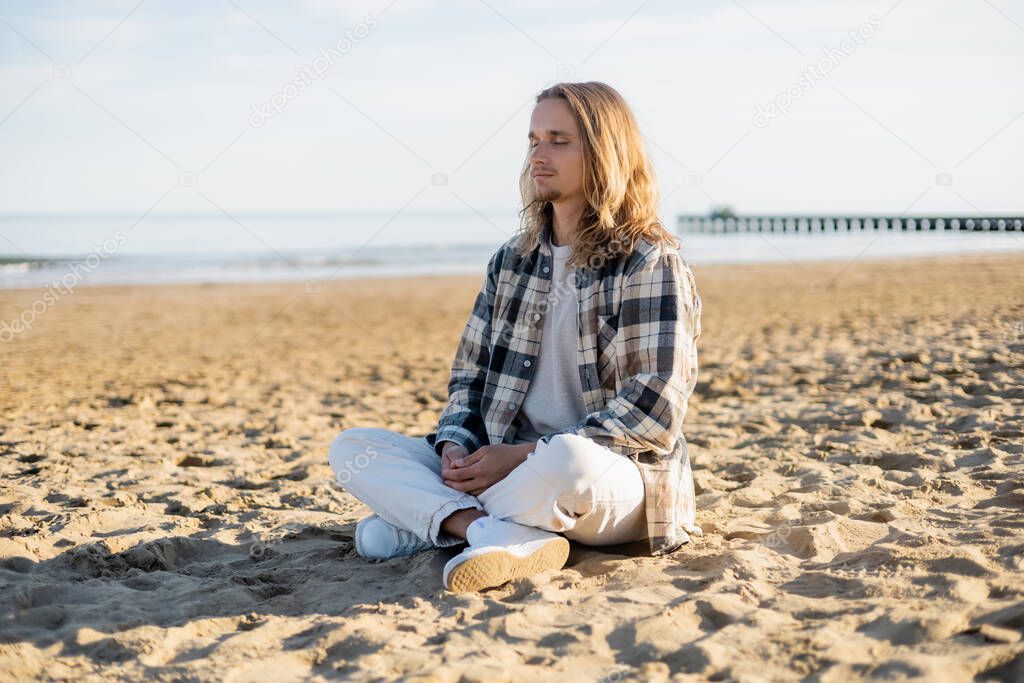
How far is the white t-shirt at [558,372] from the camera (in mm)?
3131

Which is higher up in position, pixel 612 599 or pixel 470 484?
pixel 470 484

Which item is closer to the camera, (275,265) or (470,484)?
(470,484)

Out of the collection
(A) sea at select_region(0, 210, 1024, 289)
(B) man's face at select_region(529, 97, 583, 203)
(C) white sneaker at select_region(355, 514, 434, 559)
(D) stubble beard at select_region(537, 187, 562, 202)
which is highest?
(A) sea at select_region(0, 210, 1024, 289)

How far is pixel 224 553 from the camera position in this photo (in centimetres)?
337

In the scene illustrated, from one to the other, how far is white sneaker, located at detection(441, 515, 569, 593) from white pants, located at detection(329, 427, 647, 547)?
4 cm

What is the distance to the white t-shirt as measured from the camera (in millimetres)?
3131

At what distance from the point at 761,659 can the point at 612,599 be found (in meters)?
0.54

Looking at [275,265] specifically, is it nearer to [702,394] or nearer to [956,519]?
[702,394]

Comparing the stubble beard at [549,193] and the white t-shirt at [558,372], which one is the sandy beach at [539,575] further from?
the stubble beard at [549,193]

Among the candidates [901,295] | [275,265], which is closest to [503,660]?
[901,295]

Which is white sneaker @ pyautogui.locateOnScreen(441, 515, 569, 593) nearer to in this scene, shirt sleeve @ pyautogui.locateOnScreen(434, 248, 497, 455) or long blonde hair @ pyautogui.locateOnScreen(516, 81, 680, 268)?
shirt sleeve @ pyautogui.locateOnScreen(434, 248, 497, 455)

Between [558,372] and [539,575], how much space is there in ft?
2.25

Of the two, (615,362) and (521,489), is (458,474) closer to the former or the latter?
(521,489)

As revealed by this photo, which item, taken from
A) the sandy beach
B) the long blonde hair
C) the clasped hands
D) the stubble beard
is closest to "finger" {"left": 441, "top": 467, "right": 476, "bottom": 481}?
the clasped hands
